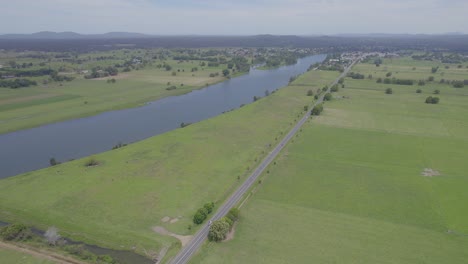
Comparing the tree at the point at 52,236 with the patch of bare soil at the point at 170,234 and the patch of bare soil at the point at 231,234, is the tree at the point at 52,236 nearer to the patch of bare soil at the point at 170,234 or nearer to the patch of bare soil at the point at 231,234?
the patch of bare soil at the point at 170,234

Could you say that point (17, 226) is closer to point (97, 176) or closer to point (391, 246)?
point (97, 176)

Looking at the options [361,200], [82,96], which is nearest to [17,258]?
[361,200]

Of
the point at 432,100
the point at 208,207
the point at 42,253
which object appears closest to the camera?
the point at 42,253

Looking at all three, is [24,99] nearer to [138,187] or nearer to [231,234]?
[138,187]

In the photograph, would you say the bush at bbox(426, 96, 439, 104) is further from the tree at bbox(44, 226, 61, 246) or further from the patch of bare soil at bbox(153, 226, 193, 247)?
the tree at bbox(44, 226, 61, 246)

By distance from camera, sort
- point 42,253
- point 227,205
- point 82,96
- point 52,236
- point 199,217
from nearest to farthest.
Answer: point 42,253, point 52,236, point 199,217, point 227,205, point 82,96

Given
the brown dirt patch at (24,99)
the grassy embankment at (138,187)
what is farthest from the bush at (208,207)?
the brown dirt patch at (24,99)
